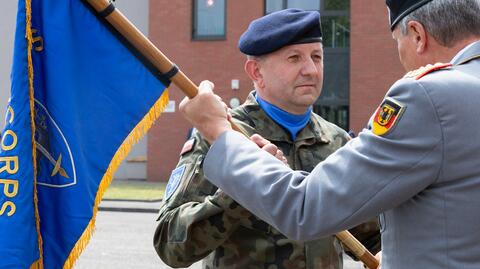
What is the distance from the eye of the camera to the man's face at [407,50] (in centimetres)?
207

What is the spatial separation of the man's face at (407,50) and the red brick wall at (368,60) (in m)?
19.1

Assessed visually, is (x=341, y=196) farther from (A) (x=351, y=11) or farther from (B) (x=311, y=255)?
(A) (x=351, y=11)

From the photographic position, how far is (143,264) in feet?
31.1

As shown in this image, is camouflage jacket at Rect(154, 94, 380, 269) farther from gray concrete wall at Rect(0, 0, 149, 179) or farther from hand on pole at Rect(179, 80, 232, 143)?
gray concrete wall at Rect(0, 0, 149, 179)

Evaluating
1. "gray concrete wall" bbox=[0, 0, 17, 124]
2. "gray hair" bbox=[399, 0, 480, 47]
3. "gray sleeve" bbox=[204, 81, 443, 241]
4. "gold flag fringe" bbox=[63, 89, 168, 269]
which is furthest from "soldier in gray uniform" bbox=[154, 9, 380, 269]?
"gray concrete wall" bbox=[0, 0, 17, 124]

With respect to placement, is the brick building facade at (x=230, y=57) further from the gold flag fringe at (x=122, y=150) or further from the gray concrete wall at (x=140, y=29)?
the gold flag fringe at (x=122, y=150)

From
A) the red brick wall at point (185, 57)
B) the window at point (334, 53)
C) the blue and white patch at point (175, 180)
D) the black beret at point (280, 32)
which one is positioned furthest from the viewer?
the red brick wall at point (185, 57)

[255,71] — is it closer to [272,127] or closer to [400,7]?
[272,127]

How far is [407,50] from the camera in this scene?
6.88ft

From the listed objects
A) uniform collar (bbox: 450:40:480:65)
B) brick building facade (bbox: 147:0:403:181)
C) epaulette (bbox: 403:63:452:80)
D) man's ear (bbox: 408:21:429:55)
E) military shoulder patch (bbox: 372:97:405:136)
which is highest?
man's ear (bbox: 408:21:429:55)

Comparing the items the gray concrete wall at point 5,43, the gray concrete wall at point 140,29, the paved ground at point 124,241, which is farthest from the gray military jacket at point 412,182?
the gray concrete wall at point 5,43

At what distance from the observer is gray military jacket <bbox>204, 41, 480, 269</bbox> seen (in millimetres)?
1843

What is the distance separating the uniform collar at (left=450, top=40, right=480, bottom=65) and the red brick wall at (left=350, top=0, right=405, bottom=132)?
19239mm

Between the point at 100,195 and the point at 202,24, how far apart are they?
2031cm
